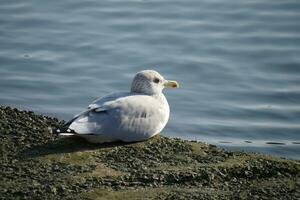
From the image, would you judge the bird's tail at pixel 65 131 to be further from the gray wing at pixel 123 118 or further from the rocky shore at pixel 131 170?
the rocky shore at pixel 131 170

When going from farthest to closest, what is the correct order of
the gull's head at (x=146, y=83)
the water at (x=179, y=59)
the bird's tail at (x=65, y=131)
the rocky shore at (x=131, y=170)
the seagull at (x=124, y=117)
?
the water at (x=179, y=59) → the gull's head at (x=146, y=83) → the seagull at (x=124, y=117) → the bird's tail at (x=65, y=131) → the rocky shore at (x=131, y=170)

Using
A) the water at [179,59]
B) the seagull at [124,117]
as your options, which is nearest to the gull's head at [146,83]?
the seagull at [124,117]

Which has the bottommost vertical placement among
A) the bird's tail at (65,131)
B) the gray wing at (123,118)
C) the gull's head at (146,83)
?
the bird's tail at (65,131)

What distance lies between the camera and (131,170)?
6129mm

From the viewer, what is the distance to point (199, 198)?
571 centimetres

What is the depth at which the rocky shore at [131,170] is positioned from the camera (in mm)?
5742

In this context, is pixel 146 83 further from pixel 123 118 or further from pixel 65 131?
pixel 65 131

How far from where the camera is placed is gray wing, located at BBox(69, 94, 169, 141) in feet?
21.6

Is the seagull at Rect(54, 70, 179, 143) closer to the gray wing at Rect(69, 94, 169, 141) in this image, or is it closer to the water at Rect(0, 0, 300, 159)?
the gray wing at Rect(69, 94, 169, 141)

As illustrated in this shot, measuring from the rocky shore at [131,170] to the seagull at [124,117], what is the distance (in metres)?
0.10

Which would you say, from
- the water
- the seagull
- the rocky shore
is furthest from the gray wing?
the water

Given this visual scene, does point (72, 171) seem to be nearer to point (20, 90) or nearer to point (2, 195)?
point (2, 195)

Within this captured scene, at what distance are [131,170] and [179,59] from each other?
4.97 metres

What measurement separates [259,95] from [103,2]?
4.33 m
